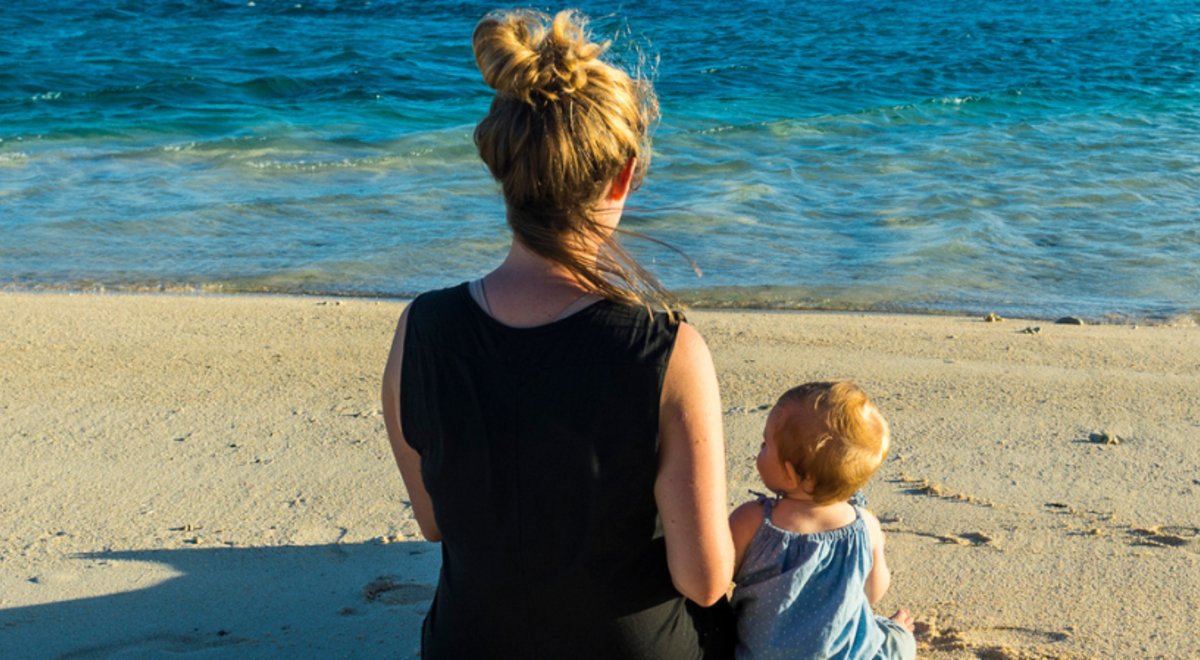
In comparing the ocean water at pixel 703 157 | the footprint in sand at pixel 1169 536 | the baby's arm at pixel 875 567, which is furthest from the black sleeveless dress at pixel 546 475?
the footprint in sand at pixel 1169 536

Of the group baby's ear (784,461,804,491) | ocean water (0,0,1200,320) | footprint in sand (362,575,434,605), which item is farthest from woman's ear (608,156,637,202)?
footprint in sand (362,575,434,605)

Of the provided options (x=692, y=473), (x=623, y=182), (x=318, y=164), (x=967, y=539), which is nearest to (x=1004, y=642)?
(x=967, y=539)

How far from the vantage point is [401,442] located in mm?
1899

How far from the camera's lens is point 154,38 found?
2095 centimetres

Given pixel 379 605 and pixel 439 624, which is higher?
pixel 439 624

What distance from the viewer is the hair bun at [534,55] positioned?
1.47 metres

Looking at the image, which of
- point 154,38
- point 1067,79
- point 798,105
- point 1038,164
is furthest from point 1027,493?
point 154,38

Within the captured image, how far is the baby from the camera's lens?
1975 millimetres

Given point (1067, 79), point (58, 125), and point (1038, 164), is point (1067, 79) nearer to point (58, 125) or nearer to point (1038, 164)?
point (1038, 164)

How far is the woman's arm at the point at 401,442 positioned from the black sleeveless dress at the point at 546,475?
0.03 meters

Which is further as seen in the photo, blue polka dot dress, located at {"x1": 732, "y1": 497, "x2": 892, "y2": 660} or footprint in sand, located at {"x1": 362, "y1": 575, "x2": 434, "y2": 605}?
footprint in sand, located at {"x1": 362, "y1": 575, "x2": 434, "y2": 605}

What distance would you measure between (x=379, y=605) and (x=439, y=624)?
2.89ft

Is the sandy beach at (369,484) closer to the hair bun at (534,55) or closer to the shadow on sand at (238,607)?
the shadow on sand at (238,607)

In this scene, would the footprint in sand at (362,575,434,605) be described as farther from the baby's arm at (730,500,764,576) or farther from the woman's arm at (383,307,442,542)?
the baby's arm at (730,500,764,576)
